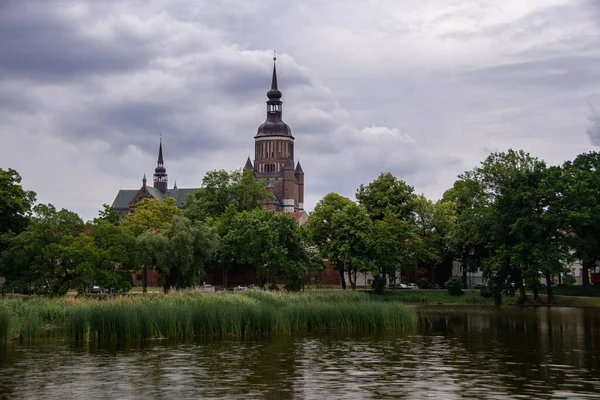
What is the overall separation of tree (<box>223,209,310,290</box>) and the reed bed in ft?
95.2

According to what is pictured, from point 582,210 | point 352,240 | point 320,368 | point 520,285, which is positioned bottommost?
point 320,368

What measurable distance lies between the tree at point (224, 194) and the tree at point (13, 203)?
38.5 m

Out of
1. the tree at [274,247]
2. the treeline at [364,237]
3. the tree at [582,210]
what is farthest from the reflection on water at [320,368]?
the tree at [274,247]

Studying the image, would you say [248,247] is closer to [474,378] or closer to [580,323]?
[580,323]

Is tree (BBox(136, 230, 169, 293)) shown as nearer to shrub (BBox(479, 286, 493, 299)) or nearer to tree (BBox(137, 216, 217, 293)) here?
tree (BBox(137, 216, 217, 293))

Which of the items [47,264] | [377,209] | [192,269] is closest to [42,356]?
[47,264]

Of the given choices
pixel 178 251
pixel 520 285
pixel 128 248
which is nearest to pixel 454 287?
pixel 520 285

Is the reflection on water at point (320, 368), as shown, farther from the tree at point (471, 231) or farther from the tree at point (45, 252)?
the tree at point (471, 231)

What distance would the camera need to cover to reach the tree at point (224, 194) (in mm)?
107688

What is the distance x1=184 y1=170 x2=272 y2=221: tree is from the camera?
10769 centimetres

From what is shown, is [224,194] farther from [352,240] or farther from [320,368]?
[320,368]

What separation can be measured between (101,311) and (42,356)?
18.1ft

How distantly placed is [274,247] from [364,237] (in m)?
9.06

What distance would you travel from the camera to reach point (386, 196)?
298 feet
